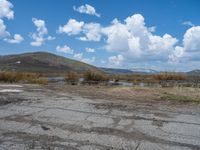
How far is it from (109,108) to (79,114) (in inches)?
67.5

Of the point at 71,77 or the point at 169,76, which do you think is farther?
the point at 71,77

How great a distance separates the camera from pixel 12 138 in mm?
5785

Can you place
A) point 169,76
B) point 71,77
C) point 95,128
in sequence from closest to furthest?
point 95,128
point 169,76
point 71,77

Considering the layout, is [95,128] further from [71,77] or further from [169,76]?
[169,76]

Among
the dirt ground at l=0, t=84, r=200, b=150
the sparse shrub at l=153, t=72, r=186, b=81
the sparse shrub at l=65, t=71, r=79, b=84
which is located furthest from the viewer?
the sparse shrub at l=153, t=72, r=186, b=81

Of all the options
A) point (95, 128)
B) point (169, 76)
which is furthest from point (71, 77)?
point (95, 128)

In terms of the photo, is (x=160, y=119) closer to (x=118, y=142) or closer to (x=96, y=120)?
(x=96, y=120)

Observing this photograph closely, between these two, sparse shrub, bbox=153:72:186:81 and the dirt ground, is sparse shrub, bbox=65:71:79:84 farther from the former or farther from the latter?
the dirt ground

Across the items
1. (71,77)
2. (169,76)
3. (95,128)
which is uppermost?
(169,76)

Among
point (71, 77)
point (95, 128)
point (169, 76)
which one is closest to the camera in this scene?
point (95, 128)

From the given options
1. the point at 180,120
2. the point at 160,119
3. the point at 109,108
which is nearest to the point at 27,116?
the point at 109,108

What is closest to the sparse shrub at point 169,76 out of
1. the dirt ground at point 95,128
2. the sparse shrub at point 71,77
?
the sparse shrub at point 71,77

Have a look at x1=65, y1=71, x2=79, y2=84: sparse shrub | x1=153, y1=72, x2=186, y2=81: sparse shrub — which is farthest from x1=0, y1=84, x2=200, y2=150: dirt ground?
x1=153, y1=72, x2=186, y2=81: sparse shrub

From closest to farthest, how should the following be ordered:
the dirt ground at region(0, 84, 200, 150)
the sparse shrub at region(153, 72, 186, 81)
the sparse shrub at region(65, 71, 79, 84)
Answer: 1. the dirt ground at region(0, 84, 200, 150)
2. the sparse shrub at region(65, 71, 79, 84)
3. the sparse shrub at region(153, 72, 186, 81)
